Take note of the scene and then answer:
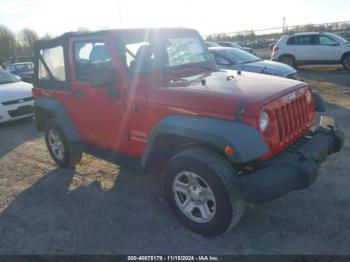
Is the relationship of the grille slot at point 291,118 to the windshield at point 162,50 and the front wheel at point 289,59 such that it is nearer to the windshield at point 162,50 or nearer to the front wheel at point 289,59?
the windshield at point 162,50

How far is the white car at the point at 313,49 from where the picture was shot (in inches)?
579

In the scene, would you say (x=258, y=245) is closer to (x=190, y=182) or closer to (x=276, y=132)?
(x=190, y=182)

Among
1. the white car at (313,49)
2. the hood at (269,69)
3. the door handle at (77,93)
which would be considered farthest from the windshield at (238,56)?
the door handle at (77,93)

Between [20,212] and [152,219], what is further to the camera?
[20,212]

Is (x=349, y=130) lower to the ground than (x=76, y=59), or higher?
lower

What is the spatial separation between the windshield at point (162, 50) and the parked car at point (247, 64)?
17.0ft

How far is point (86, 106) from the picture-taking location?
437cm

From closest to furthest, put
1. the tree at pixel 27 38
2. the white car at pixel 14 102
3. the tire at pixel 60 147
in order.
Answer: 1. the tire at pixel 60 147
2. the white car at pixel 14 102
3. the tree at pixel 27 38

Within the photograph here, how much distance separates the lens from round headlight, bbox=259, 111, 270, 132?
3.00 meters

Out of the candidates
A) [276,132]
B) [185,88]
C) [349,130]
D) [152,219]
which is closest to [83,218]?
[152,219]

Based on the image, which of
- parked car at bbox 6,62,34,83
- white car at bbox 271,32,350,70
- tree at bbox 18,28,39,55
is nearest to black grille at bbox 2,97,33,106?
parked car at bbox 6,62,34,83

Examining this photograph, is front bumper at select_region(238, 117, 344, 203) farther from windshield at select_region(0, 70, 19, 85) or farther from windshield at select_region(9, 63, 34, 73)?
windshield at select_region(9, 63, 34, 73)

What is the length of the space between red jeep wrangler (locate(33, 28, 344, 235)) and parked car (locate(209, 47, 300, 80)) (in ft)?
17.0

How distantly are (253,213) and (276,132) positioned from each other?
1110 mm
